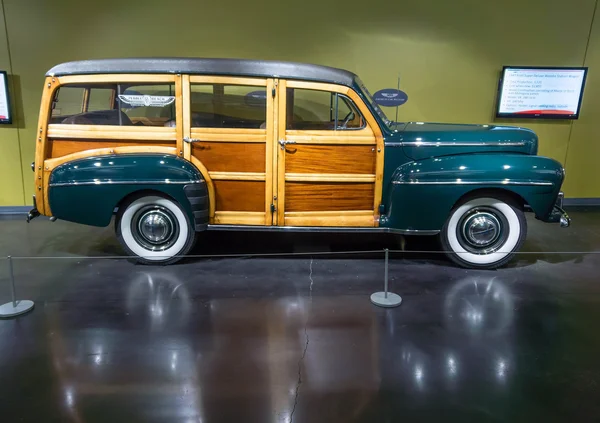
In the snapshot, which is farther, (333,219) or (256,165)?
(333,219)

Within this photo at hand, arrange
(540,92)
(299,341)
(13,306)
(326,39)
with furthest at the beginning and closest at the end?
(540,92) → (326,39) → (13,306) → (299,341)

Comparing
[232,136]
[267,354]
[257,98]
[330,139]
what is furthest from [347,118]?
[267,354]

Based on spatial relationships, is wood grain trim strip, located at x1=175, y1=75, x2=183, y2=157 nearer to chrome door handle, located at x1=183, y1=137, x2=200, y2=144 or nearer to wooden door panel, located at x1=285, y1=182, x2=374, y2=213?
chrome door handle, located at x1=183, y1=137, x2=200, y2=144

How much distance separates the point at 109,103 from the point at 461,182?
3288 millimetres

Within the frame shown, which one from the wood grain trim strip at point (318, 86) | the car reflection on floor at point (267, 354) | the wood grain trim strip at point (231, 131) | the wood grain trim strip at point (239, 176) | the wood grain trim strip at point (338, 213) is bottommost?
the car reflection on floor at point (267, 354)

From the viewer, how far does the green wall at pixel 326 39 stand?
5.99m

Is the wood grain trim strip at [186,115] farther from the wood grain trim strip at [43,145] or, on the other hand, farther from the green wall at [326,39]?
the green wall at [326,39]

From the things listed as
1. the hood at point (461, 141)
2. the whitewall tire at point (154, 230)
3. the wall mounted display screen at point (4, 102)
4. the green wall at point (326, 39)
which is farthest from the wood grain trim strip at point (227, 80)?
the wall mounted display screen at point (4, 102)

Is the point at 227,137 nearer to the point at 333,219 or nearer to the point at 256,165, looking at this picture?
the point at 256,165

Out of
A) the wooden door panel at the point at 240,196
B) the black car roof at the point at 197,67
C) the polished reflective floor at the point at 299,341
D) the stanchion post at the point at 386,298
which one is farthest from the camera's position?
the wooden door panel at the point at 240,196

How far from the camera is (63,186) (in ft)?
13.2

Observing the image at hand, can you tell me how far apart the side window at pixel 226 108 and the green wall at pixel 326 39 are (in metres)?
2.35

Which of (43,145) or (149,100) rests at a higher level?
(149,100)

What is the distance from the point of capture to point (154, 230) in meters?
4.22
